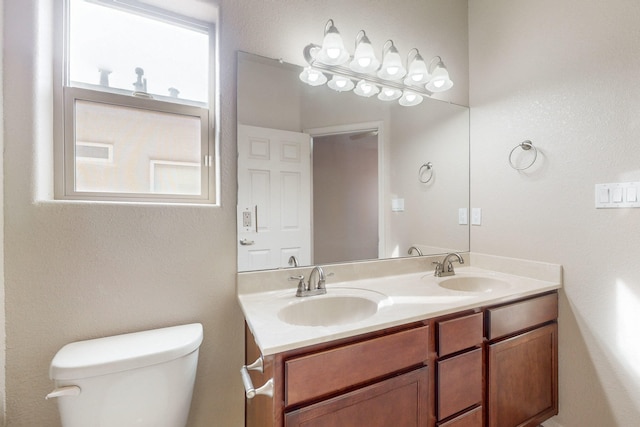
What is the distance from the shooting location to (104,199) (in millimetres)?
1173

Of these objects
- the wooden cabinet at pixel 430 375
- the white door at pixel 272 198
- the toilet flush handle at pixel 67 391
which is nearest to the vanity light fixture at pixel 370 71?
the white door at pixel 272 198

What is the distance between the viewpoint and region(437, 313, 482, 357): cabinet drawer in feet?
3.73

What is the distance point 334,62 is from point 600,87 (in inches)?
51.2

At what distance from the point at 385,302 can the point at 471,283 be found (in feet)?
2.71

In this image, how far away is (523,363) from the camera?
4.58ft

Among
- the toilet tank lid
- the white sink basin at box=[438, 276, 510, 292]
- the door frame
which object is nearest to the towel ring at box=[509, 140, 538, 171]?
the white sink basin at box=[438, 276, 510, 292]

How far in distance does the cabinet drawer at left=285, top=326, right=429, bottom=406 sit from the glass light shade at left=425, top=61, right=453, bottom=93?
4.70ft

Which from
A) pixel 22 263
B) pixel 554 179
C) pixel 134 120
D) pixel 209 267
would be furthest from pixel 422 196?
pixel 22 263

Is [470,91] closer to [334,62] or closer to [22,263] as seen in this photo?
[334,62]

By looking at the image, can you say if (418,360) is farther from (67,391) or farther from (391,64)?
(391,64)

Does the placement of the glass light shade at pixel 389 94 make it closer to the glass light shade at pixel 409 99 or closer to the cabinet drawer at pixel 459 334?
the glass light shade at pixel 409 99

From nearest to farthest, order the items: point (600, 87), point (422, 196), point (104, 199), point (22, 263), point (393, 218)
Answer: point (22, 263), point (104, 199), point (600, 87), point (393, 218), point (422, 196)

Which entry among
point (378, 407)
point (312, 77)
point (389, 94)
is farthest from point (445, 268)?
point (312, 77)

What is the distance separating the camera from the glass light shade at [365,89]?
1633mm
